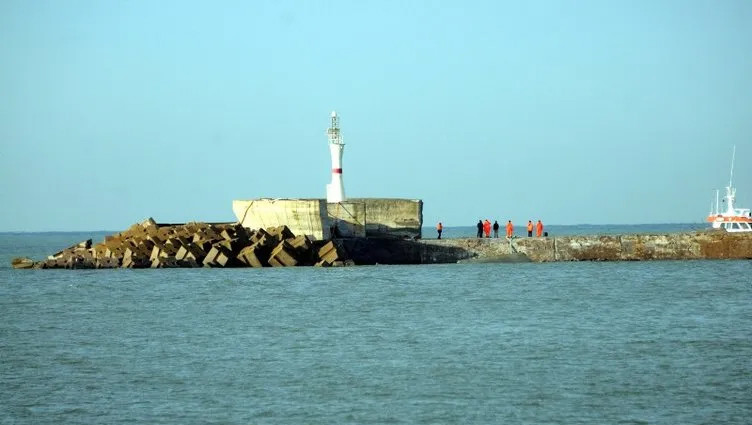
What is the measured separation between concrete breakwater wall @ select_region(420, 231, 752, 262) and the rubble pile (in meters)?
4.34

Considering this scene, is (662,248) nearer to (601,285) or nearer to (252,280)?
(601,285)

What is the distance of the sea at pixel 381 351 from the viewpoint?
13.0m

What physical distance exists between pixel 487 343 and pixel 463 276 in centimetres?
1345

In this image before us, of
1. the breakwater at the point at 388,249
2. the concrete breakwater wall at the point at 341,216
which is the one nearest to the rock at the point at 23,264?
the breakwater at the point at 388,249

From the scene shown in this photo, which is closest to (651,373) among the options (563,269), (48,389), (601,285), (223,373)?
(223,373)

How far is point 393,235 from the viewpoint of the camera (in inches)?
1374

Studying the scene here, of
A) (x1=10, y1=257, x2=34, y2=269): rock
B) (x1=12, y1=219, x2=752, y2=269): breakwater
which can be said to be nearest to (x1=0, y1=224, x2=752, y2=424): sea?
(x1=12, y1=219, x2=752, y2=269): breakwater

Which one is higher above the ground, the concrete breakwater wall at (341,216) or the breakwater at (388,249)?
the concrete breakwater wall at (341,216)

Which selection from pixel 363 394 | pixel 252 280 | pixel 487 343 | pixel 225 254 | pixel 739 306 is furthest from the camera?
pixel 225 254

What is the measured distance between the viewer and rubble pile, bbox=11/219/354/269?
108 feet

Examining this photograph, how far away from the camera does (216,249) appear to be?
A: 3294 centimetres

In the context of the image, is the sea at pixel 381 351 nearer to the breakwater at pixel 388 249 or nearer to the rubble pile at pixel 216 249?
the rubble pile at pixel 216 249

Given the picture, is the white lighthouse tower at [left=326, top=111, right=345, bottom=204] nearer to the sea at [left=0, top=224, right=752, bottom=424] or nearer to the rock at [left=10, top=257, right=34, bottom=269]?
the sea at [left=0, top=224, right=752, bottom=424]

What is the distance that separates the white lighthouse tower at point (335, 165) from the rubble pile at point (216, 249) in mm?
2184
